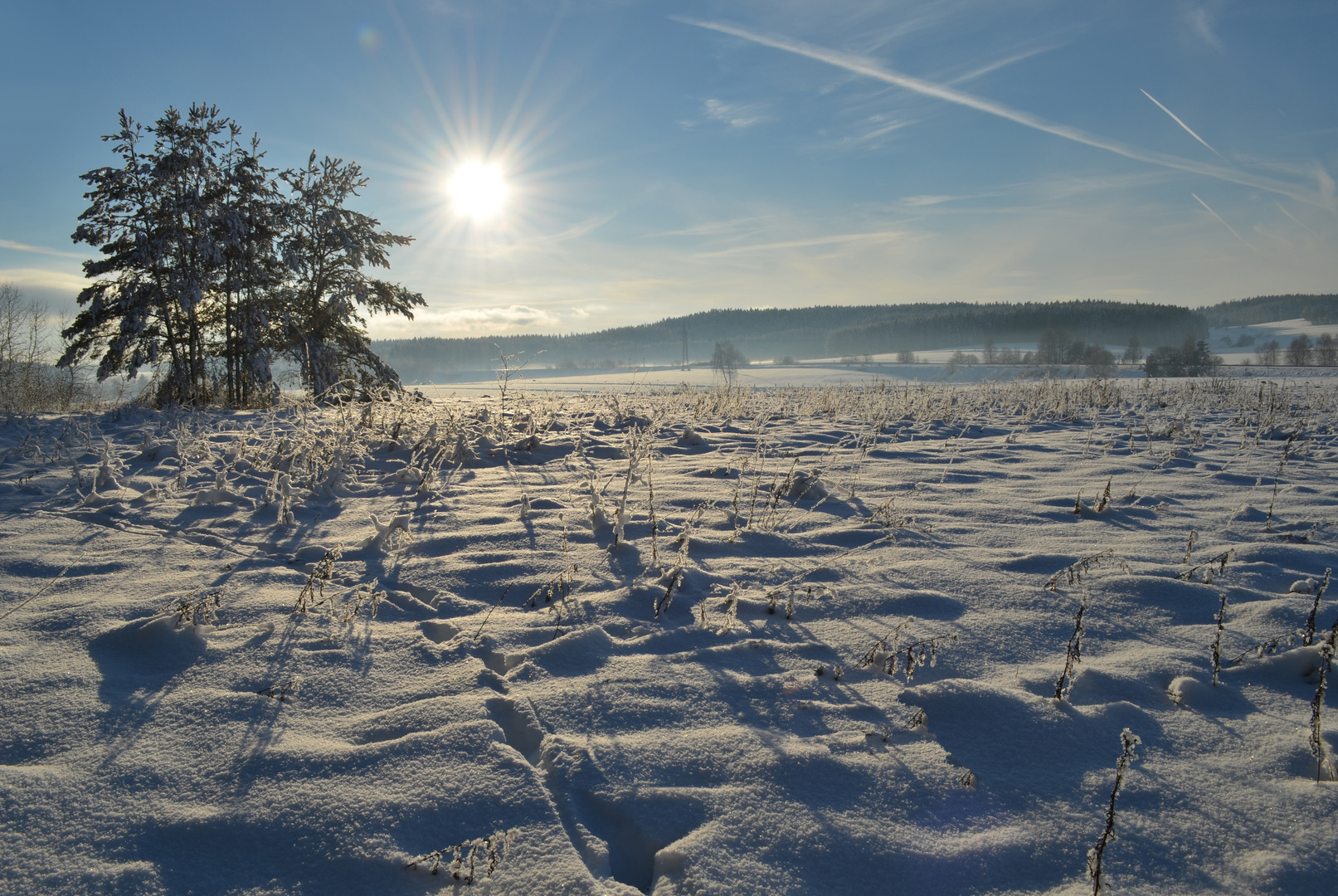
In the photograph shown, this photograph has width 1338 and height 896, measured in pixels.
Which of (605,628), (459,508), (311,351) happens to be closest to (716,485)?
(459,508)

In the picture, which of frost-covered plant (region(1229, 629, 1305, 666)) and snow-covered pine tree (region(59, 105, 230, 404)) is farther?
snow-covered pine tree (region(59, 105, 230, 404))

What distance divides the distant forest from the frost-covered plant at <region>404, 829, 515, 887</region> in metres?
67.2

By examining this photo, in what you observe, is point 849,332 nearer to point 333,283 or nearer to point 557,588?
point 333,283

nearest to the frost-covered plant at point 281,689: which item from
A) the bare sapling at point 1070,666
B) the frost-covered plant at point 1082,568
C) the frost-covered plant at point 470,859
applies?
the frost-covered plant at point 470,859

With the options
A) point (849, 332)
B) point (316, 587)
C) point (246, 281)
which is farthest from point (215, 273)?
point (849, 332)

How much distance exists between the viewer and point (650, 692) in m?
1.83

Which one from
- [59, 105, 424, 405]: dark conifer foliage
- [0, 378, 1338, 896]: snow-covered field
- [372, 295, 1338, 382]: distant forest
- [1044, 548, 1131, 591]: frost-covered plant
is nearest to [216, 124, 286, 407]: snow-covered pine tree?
[59, 105, 424, 405]: dark conifer foliage

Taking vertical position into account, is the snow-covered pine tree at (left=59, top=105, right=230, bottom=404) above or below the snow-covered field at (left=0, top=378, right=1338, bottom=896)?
above

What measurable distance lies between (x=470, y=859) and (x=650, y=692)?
72cm

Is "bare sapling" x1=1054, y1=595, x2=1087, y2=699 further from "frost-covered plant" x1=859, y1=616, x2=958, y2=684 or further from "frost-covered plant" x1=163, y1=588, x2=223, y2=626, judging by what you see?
"frost-covered plant" x1=163, y1=588, x2=223, y2=626

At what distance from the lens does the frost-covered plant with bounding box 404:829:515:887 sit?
1.19 meters

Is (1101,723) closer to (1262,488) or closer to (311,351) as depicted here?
(1262,488)

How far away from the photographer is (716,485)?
14.4 ft

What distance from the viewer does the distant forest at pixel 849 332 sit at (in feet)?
253
